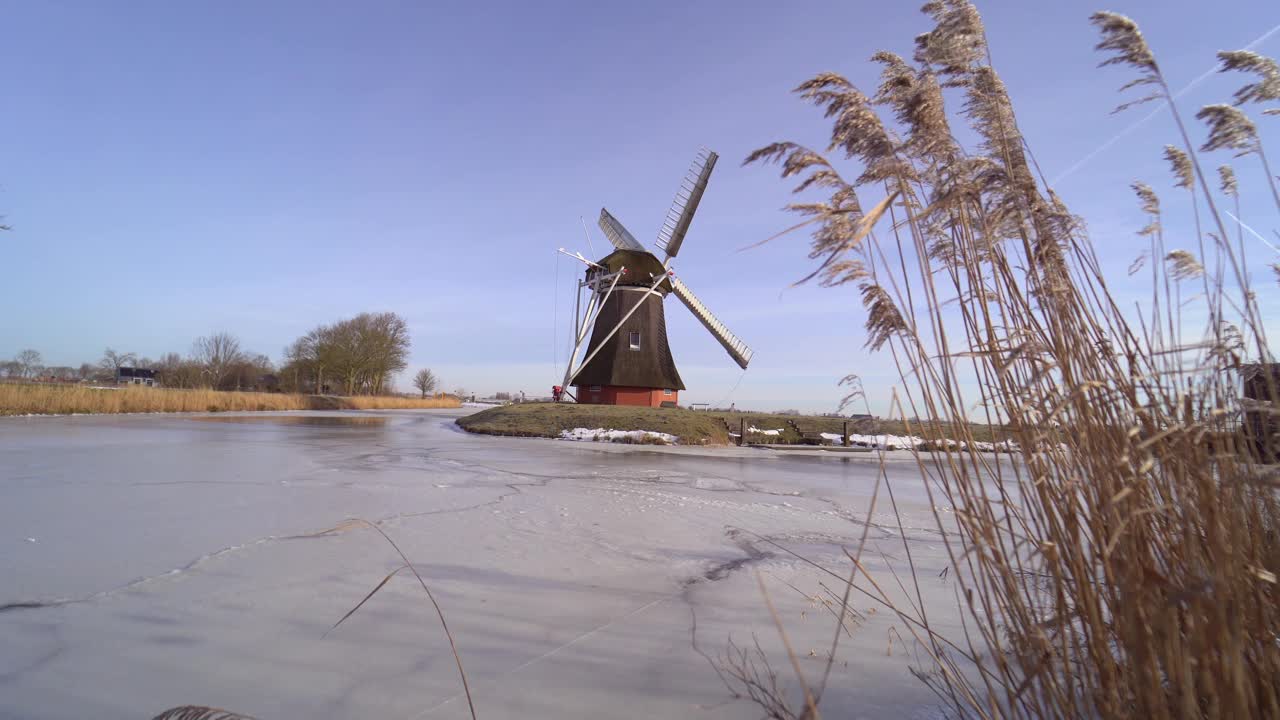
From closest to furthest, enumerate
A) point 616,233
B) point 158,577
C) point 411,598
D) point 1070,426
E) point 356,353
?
point 1070,426
point 411,598
point 158,577
point 616,233
point 356,353

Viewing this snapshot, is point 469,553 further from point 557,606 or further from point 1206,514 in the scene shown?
point 1206,514

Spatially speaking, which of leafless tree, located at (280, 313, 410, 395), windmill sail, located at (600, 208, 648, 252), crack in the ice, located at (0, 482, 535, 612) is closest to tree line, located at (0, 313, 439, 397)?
leafless tree, located at (280, 313, 410, 395)

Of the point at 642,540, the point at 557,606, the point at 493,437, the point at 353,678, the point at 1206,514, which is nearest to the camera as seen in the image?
the point at 1206,514

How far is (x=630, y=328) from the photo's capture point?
18438 millimetres

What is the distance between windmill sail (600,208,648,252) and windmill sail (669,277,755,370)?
219cm

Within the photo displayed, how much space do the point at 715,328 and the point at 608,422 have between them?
Result: 7192 millimetres

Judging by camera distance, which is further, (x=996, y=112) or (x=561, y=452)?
(x=561, y=452)

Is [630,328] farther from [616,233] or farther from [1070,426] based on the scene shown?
[1070,426]

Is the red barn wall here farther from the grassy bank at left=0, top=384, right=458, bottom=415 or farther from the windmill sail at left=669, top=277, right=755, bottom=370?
the grassy bank at left=0, top=384, right=458, bottom=415

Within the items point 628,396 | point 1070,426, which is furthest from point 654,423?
point 1070,426

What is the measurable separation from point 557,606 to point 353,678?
876mm

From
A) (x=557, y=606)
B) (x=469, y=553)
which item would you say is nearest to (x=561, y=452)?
(x=469, y=553)

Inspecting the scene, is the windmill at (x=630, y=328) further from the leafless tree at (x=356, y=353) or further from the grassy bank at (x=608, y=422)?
the leafless tree at (x=356, y=353)

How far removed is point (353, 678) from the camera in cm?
183
